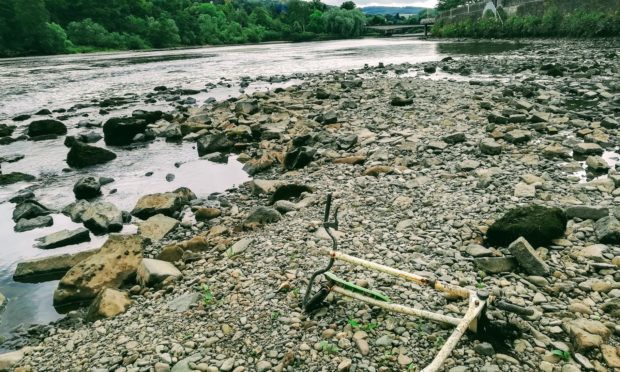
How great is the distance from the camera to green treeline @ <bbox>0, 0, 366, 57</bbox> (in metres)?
79.1

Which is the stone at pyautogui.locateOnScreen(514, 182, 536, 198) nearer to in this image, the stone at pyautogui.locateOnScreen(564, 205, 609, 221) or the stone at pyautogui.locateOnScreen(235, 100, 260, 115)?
the stone at pyautogui.locateOnScreen(564, 205, 609, 221)

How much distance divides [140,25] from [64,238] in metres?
113

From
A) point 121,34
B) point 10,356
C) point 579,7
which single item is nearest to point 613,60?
point 579,7

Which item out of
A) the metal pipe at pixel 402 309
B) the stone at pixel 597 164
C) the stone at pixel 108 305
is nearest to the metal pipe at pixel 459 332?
the metal pipe at pixel 402 309

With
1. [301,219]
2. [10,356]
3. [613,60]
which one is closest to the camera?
[10,356]

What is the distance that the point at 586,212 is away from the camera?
20.3 ft

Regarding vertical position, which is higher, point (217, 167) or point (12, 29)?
point (12, 29)

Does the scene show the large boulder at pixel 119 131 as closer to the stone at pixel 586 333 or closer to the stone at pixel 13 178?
the stone at pixel 13 178

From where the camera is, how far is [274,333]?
178 inches

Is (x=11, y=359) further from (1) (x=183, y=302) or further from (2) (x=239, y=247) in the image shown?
(2) (x=239, y=247)

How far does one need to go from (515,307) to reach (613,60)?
94.1ft

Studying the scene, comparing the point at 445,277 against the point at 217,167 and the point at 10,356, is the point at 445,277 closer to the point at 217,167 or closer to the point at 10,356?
the point at 10,356

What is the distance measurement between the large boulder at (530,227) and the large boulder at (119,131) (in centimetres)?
1450

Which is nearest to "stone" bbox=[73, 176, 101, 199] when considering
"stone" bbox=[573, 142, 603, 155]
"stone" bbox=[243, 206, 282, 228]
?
"stone" bbox=[243, 206, 282, 228]
